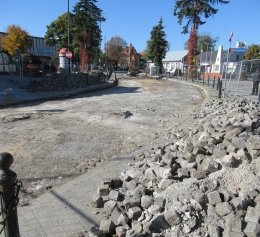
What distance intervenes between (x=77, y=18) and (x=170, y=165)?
124 ft

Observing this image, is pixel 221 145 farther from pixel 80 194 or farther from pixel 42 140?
pixel 42 140

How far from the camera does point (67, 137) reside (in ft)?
23.6

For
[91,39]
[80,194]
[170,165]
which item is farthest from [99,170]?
[91,39]

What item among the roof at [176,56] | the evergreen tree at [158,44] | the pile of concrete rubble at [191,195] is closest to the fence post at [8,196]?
the pile of concrete rubble at [191,195]

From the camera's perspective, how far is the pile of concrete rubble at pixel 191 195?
103 inches

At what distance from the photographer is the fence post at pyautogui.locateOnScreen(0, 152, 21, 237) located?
1.90 meters

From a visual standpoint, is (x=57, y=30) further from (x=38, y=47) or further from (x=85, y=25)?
(x=85, y=25)

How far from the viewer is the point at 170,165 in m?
3.98

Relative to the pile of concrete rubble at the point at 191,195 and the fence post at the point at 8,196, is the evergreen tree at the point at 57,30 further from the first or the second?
the fence post at the point at 8,196

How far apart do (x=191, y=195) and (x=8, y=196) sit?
2.10 meters

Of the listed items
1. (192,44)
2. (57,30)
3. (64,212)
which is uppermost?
(57,30)

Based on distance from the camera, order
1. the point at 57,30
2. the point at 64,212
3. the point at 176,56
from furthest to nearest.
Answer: the point at 176,56, the point at 57,30, the point at 64,212

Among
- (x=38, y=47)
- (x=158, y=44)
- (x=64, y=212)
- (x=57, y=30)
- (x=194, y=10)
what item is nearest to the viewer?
(x=64, y=212)

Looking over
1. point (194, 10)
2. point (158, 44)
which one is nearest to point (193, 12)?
point (194, 10)
